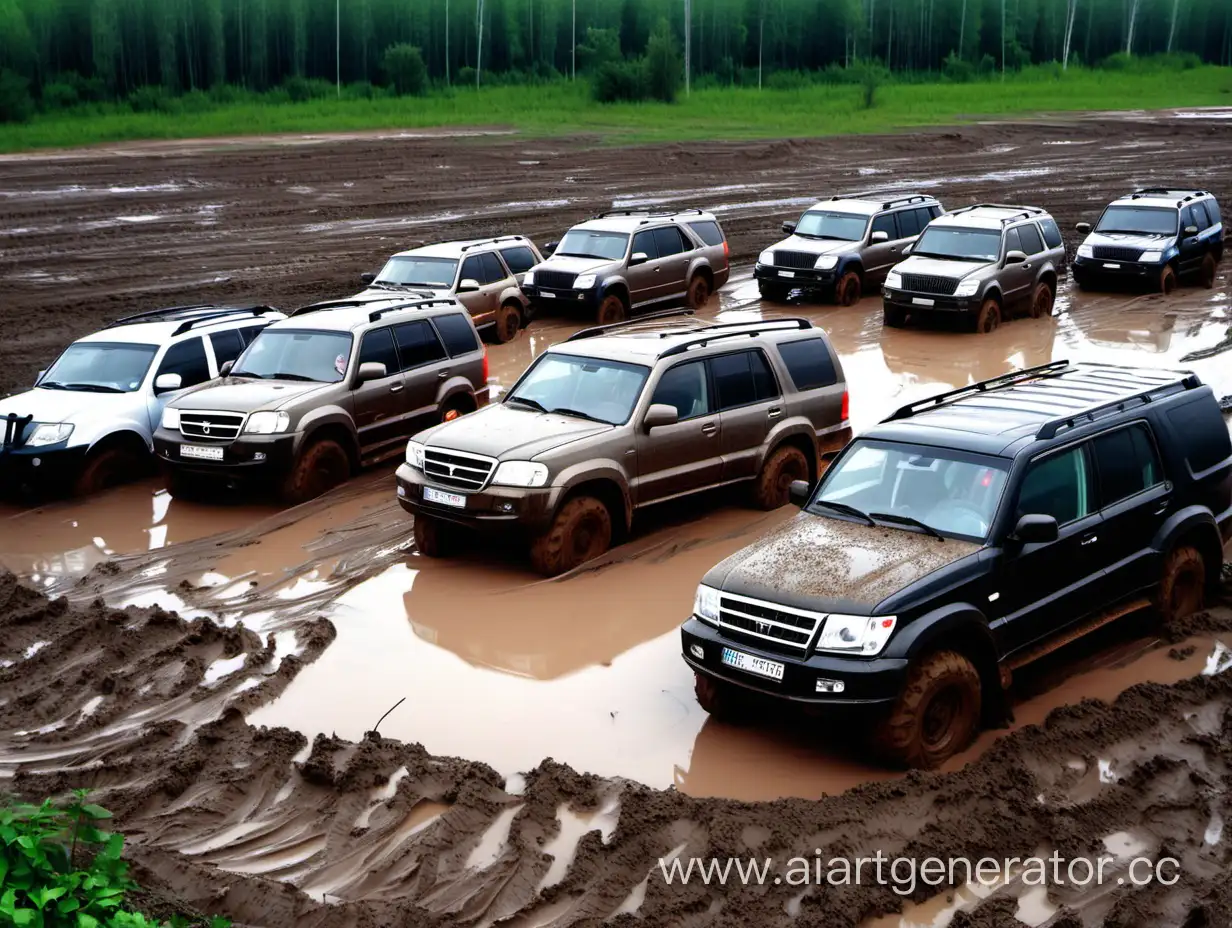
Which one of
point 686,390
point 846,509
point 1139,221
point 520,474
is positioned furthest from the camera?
point 1139,221

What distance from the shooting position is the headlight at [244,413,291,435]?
13.1 meters

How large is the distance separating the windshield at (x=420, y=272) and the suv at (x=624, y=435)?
7.31 metres

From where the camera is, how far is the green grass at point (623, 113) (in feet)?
151

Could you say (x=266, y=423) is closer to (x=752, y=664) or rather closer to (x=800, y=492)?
(x=800, y=492)

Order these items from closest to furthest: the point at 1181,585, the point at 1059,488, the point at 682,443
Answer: the point at 1059,488
the point at 1181,585
the point at 682,443

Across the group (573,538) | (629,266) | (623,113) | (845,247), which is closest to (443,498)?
(573,538)

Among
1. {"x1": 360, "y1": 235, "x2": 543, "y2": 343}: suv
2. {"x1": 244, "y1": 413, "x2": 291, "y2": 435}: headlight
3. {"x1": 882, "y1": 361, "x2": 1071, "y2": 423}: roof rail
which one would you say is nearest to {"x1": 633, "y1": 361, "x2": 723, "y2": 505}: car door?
{"x1": 882, "y1": 361, "x2": 1071, "y2": 423}: roof rail

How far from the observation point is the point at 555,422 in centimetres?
1166

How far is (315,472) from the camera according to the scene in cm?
1358

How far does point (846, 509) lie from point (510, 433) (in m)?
3.56

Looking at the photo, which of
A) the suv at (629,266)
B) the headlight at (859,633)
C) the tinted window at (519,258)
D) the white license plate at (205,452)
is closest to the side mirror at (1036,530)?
the headlight at (859,633)

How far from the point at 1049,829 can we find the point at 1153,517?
10.2ft

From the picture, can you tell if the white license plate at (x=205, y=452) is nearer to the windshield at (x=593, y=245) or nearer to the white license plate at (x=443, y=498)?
the white license plate at (x=443, y=498)

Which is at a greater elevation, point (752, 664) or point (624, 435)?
point (624, 435)
